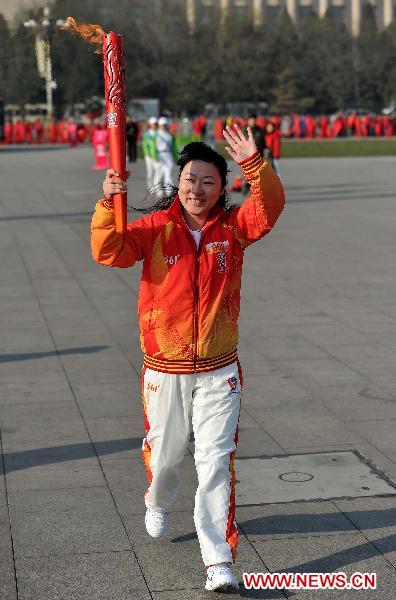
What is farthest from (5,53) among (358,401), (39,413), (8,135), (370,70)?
(358,401)

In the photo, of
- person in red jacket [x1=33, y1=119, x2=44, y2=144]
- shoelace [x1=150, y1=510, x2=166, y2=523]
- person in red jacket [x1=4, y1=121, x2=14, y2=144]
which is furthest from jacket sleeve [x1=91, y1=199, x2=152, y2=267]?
person in red jacket [x1=33, y1=119, x2=44, y2=144]

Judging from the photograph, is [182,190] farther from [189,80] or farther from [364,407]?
[189,80]

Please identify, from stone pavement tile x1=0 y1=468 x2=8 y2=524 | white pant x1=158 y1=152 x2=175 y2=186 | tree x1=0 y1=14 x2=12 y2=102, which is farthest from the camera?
tree x1=0 y1=14 x2=12 y2=102

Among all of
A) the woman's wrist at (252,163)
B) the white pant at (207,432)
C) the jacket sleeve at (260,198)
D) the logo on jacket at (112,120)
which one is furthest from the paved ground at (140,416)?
the logo on jacket at (112,120)

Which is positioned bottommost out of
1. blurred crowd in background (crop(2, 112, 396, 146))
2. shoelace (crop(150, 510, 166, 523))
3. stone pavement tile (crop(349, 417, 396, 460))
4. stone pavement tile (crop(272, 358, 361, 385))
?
blurred crowd in background (crop(2, 112, 396, 146))

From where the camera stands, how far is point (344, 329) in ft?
35.9

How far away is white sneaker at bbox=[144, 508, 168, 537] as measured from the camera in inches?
217

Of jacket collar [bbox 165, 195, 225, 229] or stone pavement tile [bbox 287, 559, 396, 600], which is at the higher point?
jacket collar [bbox 165, 195, 225, 229]

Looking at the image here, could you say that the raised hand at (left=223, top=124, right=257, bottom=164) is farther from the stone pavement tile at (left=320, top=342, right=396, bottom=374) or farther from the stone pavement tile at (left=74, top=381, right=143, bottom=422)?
the stone pavement tile at (left=320, top=342, right=396, bottom=374)

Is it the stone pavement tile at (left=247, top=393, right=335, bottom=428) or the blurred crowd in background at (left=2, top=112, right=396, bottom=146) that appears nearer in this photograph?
the stone pavement tile at (left=247, top=393, right=335, bottom=428)

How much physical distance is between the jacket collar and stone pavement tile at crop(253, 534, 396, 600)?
1538 millimetres

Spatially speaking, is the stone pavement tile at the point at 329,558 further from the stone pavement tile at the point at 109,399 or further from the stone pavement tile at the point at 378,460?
the stone pavement tile at the point at 109,399

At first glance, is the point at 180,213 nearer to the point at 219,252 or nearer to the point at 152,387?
the point at 219,252

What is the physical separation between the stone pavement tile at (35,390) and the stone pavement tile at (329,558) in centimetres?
319
